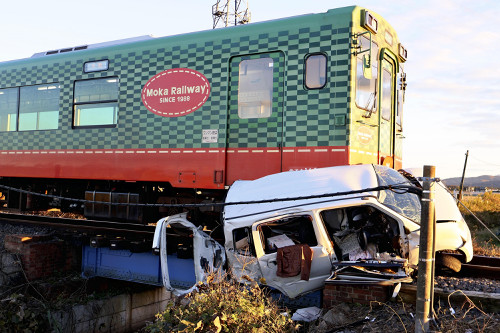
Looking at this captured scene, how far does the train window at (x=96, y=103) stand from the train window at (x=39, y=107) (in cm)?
60

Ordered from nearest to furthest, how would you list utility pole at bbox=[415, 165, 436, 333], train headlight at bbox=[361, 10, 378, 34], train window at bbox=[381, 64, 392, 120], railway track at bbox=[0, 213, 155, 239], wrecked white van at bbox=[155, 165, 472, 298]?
1. utility pole at bbox=[415, 165, 436, 333]
2. wrecked white van at bbox=[155, 165, 472, 298]
3. train headlight at bbox=[361, 10, 378, 34]
4. train window at bbox=[381, 64, 392, 120]
5. railway track at bbox=[0, 213, 155, 239]

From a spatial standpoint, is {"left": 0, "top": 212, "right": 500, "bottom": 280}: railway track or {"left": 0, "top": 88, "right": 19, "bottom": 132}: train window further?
{"left": 0, "top": 88, "right": 19, "bottom": 132}: train window

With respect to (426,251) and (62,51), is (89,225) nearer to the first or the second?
(62,51)

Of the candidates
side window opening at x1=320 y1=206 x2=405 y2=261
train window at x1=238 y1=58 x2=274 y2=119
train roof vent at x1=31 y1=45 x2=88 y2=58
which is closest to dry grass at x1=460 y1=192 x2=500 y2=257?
side window opening at x1=320 y1=206 x2=405 y2=261

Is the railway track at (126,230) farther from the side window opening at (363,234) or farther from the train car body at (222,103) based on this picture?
the side window opening at (363,234)

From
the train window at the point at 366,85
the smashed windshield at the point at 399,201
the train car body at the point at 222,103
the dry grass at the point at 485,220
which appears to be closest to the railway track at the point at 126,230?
the train car body at the point at 222,103

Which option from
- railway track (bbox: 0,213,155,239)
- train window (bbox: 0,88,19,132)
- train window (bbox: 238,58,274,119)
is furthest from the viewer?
train window (bbox: 0,88,19,132)

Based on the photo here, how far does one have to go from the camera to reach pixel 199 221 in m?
8.18

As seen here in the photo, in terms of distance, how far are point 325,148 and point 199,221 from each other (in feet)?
8.69

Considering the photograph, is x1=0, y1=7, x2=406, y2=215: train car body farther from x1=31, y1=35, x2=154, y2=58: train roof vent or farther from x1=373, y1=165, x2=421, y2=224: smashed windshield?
x1=373, y1=165, x2=421, y2=224: smashed windshield

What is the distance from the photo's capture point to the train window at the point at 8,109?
10484 mm

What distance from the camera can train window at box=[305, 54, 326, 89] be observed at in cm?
720

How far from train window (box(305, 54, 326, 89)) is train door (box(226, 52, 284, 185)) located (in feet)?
1.40

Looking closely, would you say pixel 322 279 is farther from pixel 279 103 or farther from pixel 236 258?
pixel 279 103
